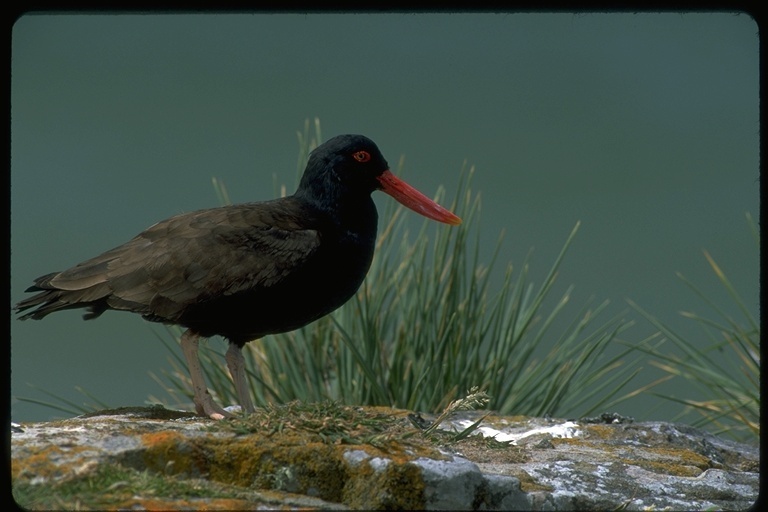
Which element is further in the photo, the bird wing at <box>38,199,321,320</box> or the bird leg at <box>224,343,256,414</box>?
the bird leg at <box>224,343,256,414</box>

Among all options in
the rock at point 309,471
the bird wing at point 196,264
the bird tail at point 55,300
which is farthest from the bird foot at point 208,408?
the bird tail at point 55,300

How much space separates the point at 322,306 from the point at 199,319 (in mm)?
652

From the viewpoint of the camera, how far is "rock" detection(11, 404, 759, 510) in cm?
328

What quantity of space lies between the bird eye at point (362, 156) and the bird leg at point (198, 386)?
1.39m

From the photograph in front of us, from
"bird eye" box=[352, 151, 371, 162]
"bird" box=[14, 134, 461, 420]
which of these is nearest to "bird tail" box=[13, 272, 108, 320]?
"bird" box=[14, 134, 461, 420]

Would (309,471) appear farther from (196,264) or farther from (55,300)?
(55,300)

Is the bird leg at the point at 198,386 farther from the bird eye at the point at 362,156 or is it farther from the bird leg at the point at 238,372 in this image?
the bird eye at the point at 362,156

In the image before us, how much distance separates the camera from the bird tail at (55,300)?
4918mm

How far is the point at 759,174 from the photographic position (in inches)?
172

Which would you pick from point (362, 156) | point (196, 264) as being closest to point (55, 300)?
point (196, 264)

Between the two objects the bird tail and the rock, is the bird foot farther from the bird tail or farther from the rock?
the bird tail
